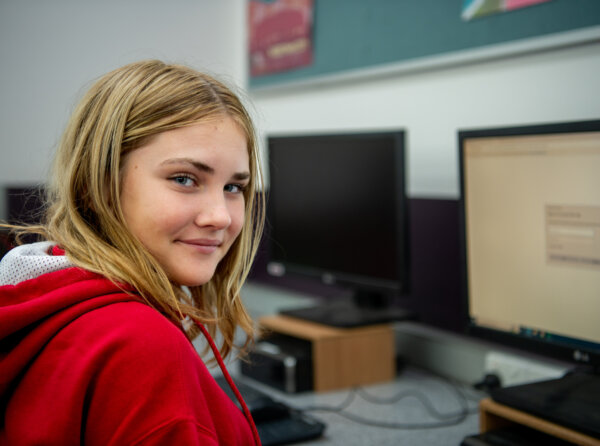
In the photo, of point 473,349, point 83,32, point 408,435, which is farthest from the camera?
point 83,32

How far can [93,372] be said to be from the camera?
2.00 ft

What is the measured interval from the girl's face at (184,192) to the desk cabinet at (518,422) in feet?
1.65

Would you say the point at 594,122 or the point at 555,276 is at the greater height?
the point at 594,122

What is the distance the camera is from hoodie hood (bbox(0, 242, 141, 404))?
2.11 ft

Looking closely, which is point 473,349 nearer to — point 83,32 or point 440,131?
point 440,131

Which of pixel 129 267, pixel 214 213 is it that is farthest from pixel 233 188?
pixel 129 267

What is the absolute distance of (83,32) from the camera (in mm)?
2352

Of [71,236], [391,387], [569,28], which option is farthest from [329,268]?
[71,236]

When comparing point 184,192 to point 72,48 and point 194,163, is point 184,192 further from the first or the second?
point 72,48

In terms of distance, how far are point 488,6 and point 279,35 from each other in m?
0.83

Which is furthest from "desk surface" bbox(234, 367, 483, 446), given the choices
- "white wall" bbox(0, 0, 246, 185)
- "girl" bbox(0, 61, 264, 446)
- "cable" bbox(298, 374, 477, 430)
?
"white wall" bbox(0, 0, 246, 185)

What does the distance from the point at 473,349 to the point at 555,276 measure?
15.8 inches

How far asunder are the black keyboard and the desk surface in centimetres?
3

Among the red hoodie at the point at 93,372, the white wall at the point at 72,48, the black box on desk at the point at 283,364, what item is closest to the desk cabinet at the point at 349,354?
the black box on desk at the point at 283,364
